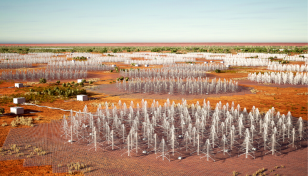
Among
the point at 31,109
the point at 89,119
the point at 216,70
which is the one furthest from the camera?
the point at 216,70

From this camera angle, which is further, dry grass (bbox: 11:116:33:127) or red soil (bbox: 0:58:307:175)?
dry grass (bbox: 11:116:33:127)

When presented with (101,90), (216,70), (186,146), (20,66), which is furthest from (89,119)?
(20,66)

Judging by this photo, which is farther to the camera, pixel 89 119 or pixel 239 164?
pixel 89 119

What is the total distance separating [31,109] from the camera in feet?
75.1

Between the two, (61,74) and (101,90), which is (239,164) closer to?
(101,90)

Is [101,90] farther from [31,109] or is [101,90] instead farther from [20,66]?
[20,66]

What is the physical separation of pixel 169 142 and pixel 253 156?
183 inches

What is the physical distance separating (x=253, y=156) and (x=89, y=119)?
1193 centimetres

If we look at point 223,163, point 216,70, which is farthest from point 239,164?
point 216,70

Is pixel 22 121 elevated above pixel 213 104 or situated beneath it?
situated beneath

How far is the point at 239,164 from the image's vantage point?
12211 millimetres

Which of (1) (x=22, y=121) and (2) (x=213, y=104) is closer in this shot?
(1) (x=22, y=121)

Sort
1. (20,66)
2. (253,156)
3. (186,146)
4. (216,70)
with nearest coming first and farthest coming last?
(253,156) → (186,146) → (216,70) → (20,66)

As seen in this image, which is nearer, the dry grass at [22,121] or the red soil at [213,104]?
the red soil at [213,104]
